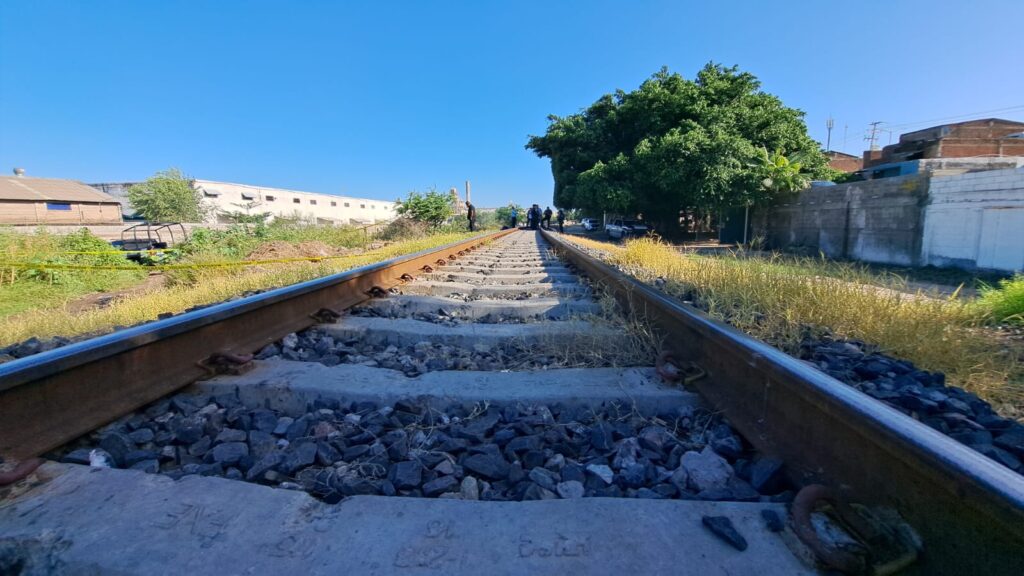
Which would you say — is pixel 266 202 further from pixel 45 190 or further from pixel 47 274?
pixel 47 274

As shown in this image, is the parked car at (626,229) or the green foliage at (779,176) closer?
the green foliage at (779,176)

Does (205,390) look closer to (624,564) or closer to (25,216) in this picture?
(624,564)

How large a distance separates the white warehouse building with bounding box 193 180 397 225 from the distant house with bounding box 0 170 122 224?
28.2ft

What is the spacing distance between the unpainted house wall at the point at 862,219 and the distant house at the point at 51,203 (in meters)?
49.4

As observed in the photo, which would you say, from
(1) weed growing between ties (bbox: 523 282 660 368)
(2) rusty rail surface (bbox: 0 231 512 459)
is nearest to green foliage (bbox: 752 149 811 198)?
(1) weed growing between ties (bbox: 523 282 660 368)

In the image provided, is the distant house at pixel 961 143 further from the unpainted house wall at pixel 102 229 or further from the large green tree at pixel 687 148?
the unpainted house wall at pixel 102 229

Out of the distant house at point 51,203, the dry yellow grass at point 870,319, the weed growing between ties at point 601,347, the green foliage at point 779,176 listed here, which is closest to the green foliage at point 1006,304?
the dry yellow grass at point 870,319

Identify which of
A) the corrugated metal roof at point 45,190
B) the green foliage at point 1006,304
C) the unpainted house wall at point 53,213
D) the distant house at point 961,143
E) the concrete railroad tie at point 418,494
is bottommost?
the concrete railroad tie at point 418,494

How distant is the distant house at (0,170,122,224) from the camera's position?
120ft

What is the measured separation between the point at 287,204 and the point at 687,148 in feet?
176

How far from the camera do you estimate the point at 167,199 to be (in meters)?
40.9

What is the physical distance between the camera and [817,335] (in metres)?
2.47

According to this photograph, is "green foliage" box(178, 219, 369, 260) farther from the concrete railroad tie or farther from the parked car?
the parked car

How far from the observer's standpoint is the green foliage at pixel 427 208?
1955cm
